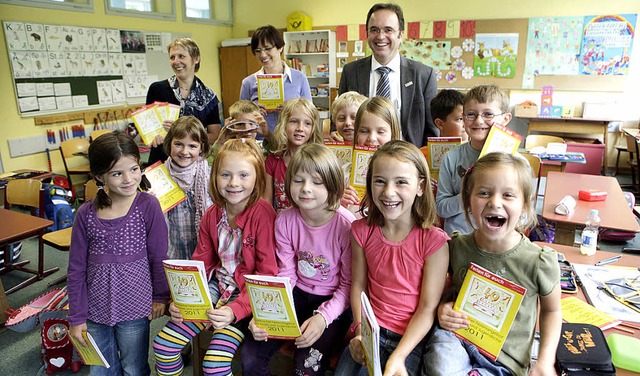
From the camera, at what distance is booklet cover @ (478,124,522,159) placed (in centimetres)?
175

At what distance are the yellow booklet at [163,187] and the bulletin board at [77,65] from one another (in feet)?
13.5

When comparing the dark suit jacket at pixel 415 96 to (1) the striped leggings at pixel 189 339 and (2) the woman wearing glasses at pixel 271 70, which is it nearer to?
(2) the woman wearing glasses at pixel 271 70

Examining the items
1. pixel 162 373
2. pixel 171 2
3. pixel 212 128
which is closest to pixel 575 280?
pixel 162 373

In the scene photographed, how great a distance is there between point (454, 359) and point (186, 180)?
5.09 ft

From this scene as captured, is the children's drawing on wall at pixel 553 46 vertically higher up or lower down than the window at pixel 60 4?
lower down

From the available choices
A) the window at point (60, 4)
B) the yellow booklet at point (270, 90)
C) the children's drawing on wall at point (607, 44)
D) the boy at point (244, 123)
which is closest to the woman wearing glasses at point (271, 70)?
the yellow booklet at point (270, 90)

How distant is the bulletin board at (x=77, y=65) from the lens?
16.2 feet

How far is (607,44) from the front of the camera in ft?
20.4

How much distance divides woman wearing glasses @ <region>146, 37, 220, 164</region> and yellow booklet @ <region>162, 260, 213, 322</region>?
1320mm

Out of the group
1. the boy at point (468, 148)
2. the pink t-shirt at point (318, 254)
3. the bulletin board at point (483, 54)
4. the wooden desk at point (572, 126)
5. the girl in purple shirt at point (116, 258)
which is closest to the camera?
the pink t-shirt at point (318, 254)

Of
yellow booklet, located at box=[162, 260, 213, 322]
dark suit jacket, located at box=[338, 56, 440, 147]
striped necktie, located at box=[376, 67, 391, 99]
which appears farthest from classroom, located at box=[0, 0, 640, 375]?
yellow booklet, located at box=[162, 260, 213, 322]

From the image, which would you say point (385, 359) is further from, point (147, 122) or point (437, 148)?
point (147, 122)

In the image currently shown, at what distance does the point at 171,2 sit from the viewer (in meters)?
6.96

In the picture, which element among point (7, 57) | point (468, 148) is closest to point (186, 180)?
point (468, 148)
